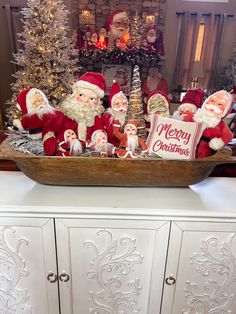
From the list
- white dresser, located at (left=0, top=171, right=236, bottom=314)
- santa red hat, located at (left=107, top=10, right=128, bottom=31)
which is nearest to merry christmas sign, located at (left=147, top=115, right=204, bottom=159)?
white dresser, located at (left=0, top=171, right=236, bottom=314)

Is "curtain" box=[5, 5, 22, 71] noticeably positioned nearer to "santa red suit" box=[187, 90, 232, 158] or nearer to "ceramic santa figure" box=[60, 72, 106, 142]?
"ceramic santa figure" box=[60, 72, 106, 142]

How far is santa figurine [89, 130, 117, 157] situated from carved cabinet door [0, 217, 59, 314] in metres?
0.25

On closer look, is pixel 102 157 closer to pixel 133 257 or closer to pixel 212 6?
pixel 133 257

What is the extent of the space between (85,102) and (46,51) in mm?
1006

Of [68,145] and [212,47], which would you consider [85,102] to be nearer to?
[68,145]

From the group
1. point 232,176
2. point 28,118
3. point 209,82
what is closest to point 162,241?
point 232,176

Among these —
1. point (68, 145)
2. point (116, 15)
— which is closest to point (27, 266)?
point (68, 145)

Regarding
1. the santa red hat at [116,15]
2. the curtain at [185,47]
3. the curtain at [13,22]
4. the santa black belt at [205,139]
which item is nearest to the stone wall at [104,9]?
the santa red hat at [116,15]

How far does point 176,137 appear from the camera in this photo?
72 cm

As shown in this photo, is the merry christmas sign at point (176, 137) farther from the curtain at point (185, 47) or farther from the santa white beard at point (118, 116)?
the curtain at point (185, 47)

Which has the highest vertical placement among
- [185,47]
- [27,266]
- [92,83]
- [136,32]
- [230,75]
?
[136,32]

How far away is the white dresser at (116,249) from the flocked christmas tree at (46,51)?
0.97m

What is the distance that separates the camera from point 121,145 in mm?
769

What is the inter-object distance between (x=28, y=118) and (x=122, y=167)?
33 centimetres
